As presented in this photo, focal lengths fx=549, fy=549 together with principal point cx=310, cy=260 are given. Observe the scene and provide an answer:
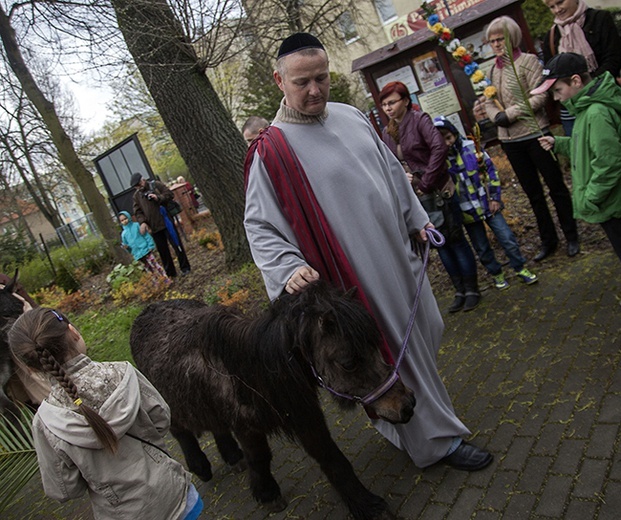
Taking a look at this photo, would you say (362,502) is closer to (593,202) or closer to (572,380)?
(572,380)

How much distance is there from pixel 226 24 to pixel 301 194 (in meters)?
6.33

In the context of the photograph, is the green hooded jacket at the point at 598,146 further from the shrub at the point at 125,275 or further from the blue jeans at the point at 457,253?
the shrub at the point at 125,275

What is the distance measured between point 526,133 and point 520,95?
0.57 meters

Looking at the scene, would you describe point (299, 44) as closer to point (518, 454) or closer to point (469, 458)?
point (469, 458)

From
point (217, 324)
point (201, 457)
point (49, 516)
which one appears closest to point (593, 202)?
point (217, 324)

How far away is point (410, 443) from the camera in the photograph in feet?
11.0

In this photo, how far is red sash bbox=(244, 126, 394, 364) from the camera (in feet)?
10.1

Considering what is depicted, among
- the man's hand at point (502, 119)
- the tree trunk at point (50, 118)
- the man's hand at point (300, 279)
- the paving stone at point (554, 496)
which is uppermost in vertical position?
the tree trunk at point (50, 118)

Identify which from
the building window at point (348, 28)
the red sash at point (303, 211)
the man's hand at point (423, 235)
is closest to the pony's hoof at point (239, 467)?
the red sash at point (303, 211)

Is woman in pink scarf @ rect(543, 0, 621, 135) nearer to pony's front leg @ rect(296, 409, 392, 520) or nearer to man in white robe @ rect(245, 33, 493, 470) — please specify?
man in white robe @ rect(245, 33, 493, 470)

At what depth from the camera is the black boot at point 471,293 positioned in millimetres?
5625

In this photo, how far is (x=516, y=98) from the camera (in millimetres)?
5336

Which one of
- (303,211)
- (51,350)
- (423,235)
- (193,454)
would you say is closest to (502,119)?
(423,235)

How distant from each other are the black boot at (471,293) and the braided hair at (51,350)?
4000 mm
